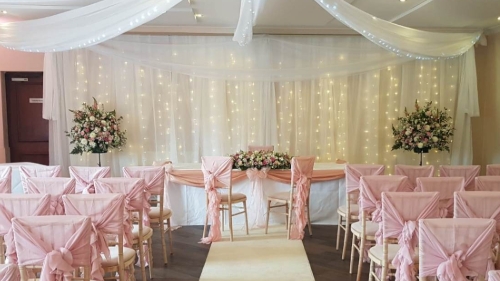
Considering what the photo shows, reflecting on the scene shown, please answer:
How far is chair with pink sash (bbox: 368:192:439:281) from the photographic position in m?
2.72

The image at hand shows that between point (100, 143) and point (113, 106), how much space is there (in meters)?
0.87

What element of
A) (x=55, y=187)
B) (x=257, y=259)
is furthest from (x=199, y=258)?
(x=55, y=187)

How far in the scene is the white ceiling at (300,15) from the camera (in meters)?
5.17

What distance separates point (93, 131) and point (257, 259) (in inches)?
137

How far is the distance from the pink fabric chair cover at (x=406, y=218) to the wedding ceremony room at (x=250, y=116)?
0.38 m

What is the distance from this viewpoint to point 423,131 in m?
6.27

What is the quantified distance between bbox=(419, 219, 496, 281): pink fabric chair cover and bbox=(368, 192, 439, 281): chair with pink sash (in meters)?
0.48

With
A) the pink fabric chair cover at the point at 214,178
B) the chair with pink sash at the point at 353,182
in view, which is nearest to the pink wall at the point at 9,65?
the pink fabric chair cover at the point at 214,178

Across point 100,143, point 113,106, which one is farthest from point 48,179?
point 113,106

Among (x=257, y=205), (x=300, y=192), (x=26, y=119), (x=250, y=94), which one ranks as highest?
(x=250, y=94)

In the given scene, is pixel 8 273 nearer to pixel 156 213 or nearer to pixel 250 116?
pixel 156 213

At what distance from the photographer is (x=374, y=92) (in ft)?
22.8

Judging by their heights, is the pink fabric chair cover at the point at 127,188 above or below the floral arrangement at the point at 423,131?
below

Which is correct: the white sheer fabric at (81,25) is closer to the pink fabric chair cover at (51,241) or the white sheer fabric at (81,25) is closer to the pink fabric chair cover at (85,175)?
the pink fabric chair cover at (85,175)
